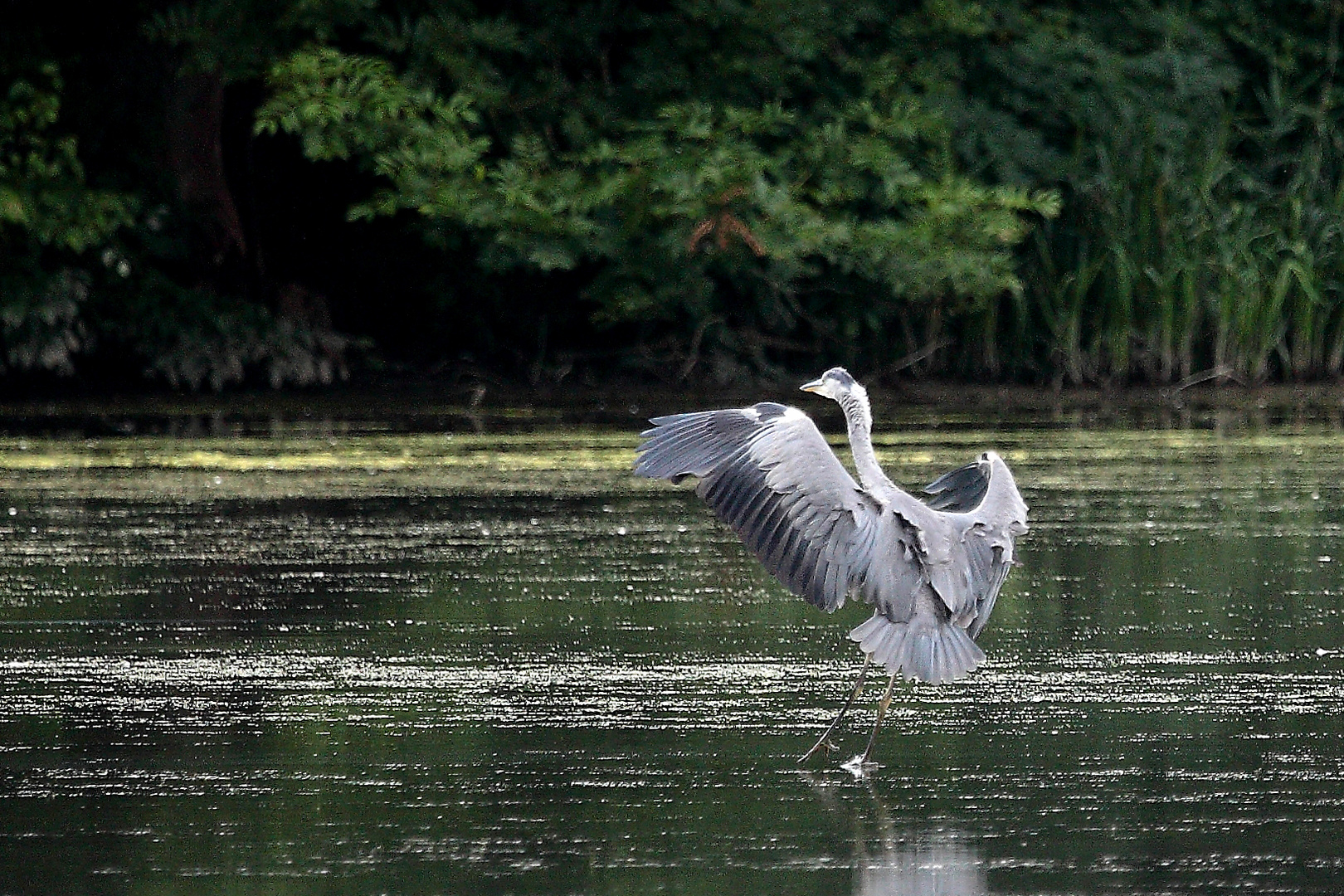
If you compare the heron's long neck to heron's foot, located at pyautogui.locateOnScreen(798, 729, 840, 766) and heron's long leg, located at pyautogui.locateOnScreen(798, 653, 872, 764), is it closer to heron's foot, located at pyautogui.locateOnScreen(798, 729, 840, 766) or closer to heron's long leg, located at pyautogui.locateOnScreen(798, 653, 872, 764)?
heron's long leg, located at pyautogui.locateOnScreen(798, 653, 872, 764)

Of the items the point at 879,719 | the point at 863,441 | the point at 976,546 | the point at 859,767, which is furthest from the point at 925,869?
the point at 863,441

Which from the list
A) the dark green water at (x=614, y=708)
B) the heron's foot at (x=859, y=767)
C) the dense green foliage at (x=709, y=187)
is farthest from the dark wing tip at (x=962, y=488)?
the dense green foliage at (x=709, y=187)

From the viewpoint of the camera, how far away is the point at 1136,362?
821 inches

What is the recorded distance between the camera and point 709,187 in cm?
1958

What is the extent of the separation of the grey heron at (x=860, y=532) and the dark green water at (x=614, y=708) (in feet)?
0.98

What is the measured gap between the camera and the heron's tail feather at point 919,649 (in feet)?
20.2

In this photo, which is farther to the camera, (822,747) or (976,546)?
(976,546)

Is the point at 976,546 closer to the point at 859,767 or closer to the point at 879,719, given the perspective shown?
the point at 879,719

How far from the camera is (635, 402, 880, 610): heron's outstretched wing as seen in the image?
6.44 meters

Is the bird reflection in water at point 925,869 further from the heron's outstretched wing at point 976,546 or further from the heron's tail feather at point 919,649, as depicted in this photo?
the heron's outstretched wing at point 976,546

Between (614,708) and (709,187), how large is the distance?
1297 cm

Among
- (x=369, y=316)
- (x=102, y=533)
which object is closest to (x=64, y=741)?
(x=102, y=533)

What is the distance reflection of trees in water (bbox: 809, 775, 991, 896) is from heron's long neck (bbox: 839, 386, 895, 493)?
106 centimetres

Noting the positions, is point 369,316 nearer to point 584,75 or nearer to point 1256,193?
point 584,75
